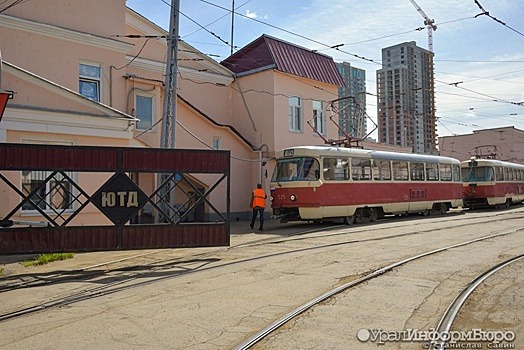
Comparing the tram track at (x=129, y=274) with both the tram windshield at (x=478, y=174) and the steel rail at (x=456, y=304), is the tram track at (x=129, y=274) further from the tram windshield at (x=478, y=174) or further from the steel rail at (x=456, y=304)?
the tram windshield at (x=478, y=174)

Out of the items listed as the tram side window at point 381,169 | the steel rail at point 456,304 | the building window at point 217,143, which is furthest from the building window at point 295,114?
the steel rail at point 456,304

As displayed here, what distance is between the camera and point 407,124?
41.3 meters

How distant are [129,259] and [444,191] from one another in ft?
64.7

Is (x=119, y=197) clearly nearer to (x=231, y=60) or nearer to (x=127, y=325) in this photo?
(x=127, y=325)

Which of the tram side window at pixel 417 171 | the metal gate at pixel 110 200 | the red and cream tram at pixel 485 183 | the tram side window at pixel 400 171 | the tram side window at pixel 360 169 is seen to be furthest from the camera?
the red and cream tram at pixel 485 183

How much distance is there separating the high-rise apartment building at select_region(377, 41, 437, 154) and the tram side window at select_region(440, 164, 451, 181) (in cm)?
658

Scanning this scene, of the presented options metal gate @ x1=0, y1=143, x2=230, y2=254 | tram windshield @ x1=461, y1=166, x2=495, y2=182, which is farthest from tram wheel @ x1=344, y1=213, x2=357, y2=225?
tram windshield @ x1=461, y1=166, x2=495, y2=182

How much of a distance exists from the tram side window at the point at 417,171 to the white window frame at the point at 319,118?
17.6 ft

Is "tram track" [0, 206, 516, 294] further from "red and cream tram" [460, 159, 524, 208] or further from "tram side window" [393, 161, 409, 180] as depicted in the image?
"red and cream tram" [460, 159, 524, 208]

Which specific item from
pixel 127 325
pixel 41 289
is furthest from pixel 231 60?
pixel 127 325

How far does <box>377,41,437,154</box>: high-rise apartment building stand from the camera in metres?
36.5

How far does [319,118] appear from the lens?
28641 mm

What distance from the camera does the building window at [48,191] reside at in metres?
14.8

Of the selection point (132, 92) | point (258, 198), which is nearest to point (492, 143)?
point (258, 198)
